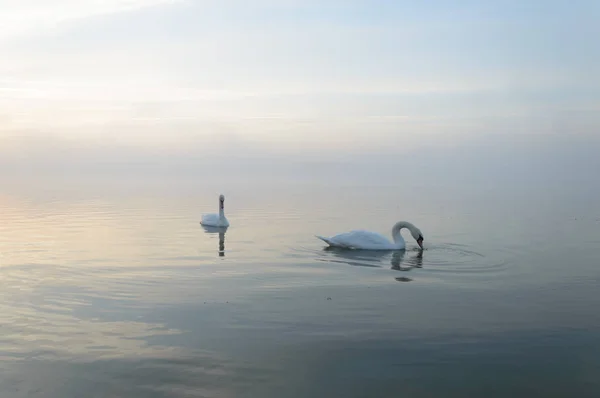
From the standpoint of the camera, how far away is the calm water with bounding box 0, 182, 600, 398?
8.60 m

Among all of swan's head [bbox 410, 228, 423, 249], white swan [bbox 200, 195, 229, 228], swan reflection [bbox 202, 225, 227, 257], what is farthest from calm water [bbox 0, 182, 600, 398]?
white swan [bbox 200, 195, 229, 228]

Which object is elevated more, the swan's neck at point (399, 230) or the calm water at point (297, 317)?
the swan's neck at point (399, 230)

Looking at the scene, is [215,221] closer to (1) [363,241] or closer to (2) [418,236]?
(1) [363,241]

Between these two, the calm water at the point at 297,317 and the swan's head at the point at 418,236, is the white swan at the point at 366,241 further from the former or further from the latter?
the calm water at the point at 297,317

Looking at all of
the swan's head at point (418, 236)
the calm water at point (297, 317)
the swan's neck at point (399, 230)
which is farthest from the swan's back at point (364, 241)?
the swan's head at point (418, 236)

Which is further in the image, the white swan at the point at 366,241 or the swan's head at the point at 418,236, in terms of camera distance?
the swan's head at the point at 418,236

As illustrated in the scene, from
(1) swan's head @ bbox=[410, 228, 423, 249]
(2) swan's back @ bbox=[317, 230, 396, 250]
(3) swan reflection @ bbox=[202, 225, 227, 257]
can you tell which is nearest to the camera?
(2) swan's back @ bbox=[317, 230, 396, 250]

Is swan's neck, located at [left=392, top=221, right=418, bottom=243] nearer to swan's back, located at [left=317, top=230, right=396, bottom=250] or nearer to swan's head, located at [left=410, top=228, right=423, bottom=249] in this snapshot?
swan's head, located at [left=410, top=228, right=423, bottom=249]

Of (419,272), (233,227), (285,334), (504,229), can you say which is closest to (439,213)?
(504,229)

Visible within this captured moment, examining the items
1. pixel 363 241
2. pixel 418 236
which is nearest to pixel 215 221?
pixel 363 241

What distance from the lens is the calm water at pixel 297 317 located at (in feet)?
28.2

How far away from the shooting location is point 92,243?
23.3 m

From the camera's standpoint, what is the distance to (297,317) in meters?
12.0

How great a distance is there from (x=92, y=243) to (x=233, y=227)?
7694 mm
